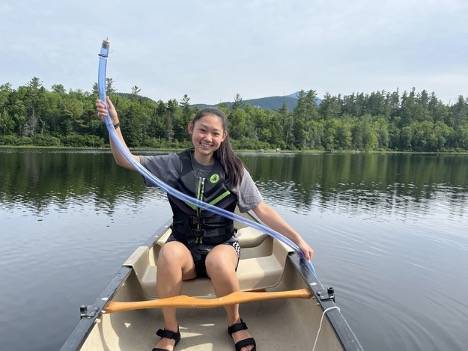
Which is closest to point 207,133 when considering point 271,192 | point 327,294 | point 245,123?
point 327,294

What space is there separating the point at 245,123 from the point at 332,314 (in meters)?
86.8

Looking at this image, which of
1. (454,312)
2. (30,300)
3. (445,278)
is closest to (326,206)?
(445,278)

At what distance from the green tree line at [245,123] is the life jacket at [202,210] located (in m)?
70.3

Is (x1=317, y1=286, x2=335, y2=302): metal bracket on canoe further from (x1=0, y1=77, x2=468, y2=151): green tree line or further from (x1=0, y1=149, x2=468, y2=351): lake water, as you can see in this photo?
(x1=0, y1=77, x2=468, y2=151): green tree line

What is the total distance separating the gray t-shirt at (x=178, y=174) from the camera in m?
Answer: 3.83

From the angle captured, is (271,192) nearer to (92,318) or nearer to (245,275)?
(245,275)

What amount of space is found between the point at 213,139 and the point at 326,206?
44.1 ft

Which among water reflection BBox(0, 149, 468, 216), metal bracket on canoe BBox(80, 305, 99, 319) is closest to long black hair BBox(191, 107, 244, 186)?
metal bracket on canoe BBox(80, 305, 99, 319)

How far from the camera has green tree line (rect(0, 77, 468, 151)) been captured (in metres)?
73.6

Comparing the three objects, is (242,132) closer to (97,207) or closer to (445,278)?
(97,207)

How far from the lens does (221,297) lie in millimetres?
3383

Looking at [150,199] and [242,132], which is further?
[242,132]

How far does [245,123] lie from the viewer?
292ft

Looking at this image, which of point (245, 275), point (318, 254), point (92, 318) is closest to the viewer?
point (92, 318)
